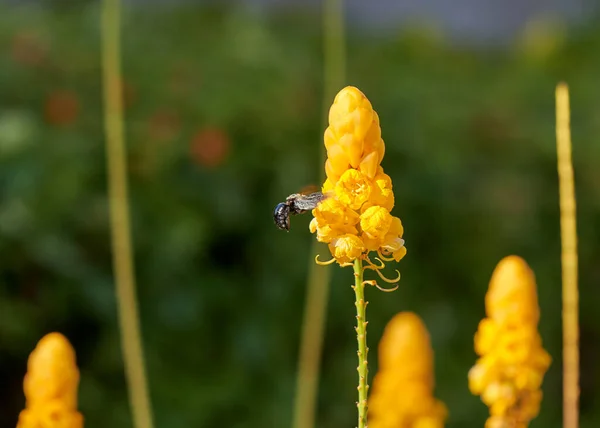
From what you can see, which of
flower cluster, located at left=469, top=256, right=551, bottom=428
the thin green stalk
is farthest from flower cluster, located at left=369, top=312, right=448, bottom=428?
the thin green stalk

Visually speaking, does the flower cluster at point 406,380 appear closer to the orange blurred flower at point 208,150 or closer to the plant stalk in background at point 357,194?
the plant stalk in background at point 357,194

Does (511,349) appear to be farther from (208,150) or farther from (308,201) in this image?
(208,150)

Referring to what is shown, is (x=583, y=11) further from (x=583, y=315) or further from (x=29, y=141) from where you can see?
(x=29, y=141)

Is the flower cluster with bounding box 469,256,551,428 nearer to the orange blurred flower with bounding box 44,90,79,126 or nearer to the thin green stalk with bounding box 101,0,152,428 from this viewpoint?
the thin green stalk with bounding box 101,0,152,428

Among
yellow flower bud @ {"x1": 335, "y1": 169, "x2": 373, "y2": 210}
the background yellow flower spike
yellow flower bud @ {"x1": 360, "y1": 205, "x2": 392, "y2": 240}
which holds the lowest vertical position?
the background yellow flower spike

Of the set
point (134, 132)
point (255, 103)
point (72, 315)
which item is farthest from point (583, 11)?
point (72, 315)

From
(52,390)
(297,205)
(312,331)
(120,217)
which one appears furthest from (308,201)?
(312,331)

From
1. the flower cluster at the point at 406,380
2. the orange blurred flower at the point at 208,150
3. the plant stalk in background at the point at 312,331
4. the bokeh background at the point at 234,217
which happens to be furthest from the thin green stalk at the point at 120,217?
the flower cluster at the point at 406,380
